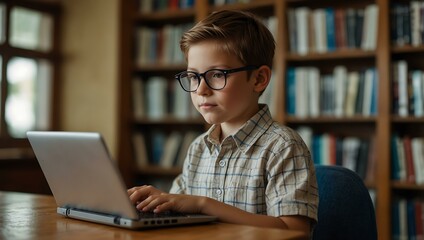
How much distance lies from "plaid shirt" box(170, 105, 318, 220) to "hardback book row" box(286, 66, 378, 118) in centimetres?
181

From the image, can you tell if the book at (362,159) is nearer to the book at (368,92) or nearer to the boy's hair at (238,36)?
the book at (368,92)

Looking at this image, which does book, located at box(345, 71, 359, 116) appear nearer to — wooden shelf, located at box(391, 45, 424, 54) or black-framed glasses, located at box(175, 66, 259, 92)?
wooden shelf, located at box(391, 45, 424, 54)

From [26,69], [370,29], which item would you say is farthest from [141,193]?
[26,69]

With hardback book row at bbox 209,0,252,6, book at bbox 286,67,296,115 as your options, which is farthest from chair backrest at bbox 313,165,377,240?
hardback book row at bbox 209,0,252,6

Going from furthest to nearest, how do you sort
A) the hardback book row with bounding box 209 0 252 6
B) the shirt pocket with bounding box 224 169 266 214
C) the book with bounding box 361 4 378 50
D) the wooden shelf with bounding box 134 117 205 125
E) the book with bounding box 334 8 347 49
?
the wooden shelf with bounding box 134 117 205 125
the hardback book row with bounding box 209 0 252 6
the book with bounding box 334 8 347 49
the book with bounding box 361 4 378 50
the shirt pocket with bounding box 224 169 266 214

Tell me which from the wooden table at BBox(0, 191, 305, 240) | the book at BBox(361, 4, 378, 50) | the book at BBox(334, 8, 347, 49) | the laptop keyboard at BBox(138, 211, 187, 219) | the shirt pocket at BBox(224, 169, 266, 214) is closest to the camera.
→ the wooden table at BBox(0, 191, 305, 240)

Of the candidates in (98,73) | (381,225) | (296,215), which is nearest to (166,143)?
(98,73)

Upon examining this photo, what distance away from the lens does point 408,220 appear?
303 centimetres

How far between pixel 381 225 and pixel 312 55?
1.02m

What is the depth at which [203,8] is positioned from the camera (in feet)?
11.8

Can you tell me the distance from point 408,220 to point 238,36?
203cm

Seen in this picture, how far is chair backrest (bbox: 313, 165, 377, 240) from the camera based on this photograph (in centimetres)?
146

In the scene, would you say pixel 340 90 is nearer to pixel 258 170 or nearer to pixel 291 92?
pixel 291 92

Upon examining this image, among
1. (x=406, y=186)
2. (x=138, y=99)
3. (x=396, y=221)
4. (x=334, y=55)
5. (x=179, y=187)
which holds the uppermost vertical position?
(x=334, y=55)
